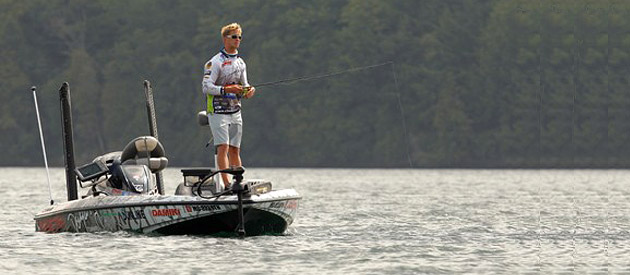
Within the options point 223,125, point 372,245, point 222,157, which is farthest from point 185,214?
point 372,245

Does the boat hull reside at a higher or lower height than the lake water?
higher

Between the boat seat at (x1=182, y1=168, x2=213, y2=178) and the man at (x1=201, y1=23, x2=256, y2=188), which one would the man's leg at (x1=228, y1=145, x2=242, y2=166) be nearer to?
the man at (x1=201, y1=23, x2=256, y2=188)

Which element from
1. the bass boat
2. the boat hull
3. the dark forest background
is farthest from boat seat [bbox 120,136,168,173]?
the dark forest background

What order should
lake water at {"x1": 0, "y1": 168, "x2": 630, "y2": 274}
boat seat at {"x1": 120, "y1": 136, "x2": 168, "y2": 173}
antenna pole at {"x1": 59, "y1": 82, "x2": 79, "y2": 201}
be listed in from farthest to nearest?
antenna pole at {"x1": 59, "y1": 82, "x2": 79, "y2": 201}
boat seat at {"x1": 120, "y1": 136, "x2": 168, "y2": 173}
lake water at {"x1": 0, "y1": 168, "x2": 630, "y2": 274}

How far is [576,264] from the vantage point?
2006 centimetres

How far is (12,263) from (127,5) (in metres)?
85.0

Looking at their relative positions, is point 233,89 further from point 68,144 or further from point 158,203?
point 68,144

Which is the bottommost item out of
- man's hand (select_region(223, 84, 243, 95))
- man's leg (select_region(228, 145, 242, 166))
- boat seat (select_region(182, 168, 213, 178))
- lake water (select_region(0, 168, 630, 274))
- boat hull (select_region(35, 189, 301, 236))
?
lake water (select_region(0, 168, 630, 274))

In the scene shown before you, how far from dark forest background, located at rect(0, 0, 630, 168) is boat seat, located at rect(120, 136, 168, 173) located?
5786cm

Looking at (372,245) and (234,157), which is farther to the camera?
(234,157)

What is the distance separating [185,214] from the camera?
22156 mm

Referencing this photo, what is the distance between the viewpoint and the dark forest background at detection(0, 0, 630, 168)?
86.1 m

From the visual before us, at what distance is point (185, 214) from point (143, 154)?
246 cm

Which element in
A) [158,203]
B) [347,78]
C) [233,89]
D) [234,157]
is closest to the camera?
[158,203]
